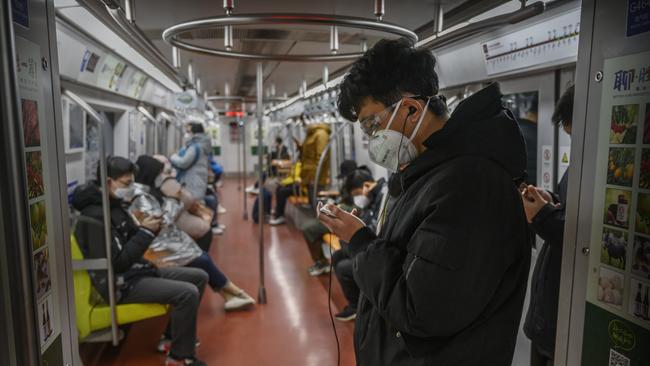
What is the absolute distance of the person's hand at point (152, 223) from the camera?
311 cm

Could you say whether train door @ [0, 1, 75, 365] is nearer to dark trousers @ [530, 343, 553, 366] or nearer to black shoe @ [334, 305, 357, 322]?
dark trousers @ [530, 343, 553, 366]

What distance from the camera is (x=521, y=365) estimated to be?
3129 millimetres

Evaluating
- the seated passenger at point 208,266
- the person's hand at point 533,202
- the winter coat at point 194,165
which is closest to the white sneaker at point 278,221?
the winter coat at point 194,165

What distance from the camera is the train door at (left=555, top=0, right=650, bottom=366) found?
117cm

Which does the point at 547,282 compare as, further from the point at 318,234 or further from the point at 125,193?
the point at 318,234

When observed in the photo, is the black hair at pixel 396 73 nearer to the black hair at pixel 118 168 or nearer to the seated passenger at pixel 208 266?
the black hair at pixel 118 168

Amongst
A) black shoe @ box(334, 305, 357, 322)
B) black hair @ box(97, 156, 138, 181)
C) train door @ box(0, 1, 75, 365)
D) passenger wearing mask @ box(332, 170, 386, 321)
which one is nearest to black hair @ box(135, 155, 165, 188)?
black hair @ box(97, 156, 138, 181)

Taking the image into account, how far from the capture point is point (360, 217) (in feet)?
14.8

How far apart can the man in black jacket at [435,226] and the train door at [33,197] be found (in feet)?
2.67

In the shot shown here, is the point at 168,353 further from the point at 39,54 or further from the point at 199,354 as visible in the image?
the point at 39,54

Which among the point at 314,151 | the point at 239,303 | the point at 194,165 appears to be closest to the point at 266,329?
the point at 239,303

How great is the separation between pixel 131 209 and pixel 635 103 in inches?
124

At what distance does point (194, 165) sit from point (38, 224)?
5.02 m

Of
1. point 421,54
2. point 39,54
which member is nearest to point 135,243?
point 39,54
